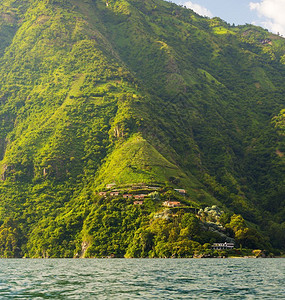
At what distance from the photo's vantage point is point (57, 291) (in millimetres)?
71125

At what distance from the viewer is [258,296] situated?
216 feet

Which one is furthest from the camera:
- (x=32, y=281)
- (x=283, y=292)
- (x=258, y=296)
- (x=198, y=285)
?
(x=32, y=281)

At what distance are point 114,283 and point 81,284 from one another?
536 centimetres

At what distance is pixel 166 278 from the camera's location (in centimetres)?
9050

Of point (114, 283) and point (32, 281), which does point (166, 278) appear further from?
point (32, 281)

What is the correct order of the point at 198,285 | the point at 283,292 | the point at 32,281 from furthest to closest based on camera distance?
the point at 32,281
the point at 198,285
the point at 283,292

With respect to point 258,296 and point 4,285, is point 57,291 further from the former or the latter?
point 258,296

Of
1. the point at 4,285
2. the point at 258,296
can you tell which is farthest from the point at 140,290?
the point at 4,285

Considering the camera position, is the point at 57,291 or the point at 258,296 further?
the point at 57,291

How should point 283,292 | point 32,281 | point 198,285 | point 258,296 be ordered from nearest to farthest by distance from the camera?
point 258,296
point 283,292
point 198,285
point 32,281

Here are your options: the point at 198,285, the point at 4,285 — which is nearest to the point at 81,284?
the point at 4,285

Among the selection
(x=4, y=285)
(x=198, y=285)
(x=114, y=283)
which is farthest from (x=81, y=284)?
(x=198, y=285)

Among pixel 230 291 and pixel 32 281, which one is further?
pixel 32 281

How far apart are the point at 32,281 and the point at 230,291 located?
34451 millimetres
